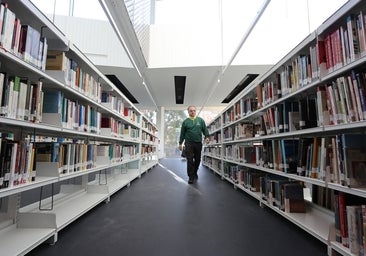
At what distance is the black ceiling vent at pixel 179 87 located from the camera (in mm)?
7081

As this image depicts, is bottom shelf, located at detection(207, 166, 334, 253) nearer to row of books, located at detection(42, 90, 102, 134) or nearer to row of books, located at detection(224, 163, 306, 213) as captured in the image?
row of books, located at detection(224, 163, 306, 213)

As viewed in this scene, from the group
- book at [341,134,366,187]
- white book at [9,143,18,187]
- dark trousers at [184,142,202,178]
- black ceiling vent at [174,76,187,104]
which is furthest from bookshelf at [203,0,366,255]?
black ceiling vent at [174,76,187,104]

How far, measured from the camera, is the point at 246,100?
3219 mm

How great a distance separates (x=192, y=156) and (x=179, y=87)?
15.3 feet

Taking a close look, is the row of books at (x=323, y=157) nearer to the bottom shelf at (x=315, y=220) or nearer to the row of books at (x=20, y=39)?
the bottom shelf at (x=315, y=220)

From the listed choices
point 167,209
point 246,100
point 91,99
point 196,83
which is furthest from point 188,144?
point 196,83

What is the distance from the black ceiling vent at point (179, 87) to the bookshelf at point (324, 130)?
4.73 meters

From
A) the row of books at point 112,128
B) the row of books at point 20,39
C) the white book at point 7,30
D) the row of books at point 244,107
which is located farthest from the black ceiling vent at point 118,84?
the white book at point 7,30

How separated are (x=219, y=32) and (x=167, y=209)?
497cm

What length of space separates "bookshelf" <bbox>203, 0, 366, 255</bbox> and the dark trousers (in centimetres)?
163

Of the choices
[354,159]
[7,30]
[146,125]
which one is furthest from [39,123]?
[146,125]

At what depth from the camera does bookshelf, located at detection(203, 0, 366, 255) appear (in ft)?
3.88

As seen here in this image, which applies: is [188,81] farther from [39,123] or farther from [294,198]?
[39,123]

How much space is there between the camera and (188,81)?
7.17 meters
